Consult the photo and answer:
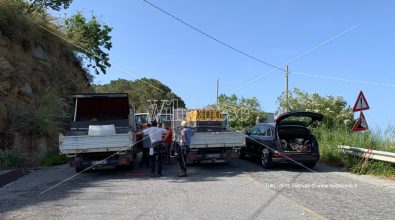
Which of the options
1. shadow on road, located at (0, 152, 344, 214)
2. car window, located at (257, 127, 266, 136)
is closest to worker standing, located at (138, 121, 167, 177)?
shadow on road, located at (0, 152, 344, 214)

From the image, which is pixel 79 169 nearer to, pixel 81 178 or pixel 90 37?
pixel 81 178

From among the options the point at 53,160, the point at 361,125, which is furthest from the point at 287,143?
the point at 53,160

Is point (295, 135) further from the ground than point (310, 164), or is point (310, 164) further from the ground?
point (295, 135)

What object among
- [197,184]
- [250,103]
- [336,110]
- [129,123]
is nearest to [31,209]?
[197,184]

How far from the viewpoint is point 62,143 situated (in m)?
13.3

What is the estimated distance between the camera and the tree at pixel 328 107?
23.1 m

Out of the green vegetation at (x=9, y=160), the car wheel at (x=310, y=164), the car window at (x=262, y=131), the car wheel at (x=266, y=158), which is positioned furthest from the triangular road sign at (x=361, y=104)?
the green vegetation at (x=9, y=160)

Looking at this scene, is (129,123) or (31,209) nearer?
(31,209)

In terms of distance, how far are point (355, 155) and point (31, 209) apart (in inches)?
423

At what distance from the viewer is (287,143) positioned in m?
15.3

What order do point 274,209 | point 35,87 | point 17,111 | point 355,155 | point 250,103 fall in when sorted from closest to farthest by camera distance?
1. point 274,209
2. point 355,155
3. point 17,111
4. point 35,87
5. point 250,103

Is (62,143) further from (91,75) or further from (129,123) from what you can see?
(91,75)

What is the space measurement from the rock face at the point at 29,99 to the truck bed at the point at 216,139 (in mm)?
6782

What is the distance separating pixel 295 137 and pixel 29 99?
1163 cm
